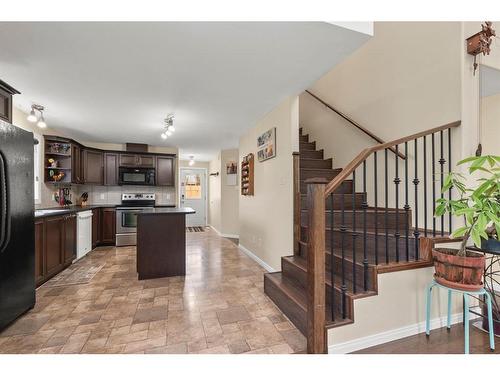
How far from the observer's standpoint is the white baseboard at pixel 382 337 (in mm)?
1627

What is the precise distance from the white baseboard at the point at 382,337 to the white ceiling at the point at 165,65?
2335 mm

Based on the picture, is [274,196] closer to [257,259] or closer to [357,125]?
[257,259]

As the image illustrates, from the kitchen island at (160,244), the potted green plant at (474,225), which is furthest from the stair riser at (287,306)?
the kitchen island at (160,244)

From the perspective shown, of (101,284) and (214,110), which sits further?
(214,110)

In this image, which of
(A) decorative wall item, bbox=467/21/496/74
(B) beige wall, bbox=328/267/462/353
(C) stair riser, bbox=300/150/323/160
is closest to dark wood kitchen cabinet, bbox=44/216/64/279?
(B) beige wall, bbox=328/267/462/353

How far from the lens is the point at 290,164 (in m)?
3.02

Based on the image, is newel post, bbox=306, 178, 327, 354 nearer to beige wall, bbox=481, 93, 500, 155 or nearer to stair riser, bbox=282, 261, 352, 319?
stair riser, bbox=282, 261, 352, 319

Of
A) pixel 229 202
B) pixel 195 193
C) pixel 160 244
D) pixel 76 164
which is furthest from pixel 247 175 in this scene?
pixel 195 193

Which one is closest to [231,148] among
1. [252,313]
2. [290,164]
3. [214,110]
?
[214,110]

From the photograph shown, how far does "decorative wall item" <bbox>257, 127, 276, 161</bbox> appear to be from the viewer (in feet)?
11.3

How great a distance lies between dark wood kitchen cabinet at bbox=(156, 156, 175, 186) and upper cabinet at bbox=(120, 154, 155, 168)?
0.16 meters

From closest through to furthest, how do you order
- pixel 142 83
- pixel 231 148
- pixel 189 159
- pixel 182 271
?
pixel 142 83, pixel 182 271, pixel 231 148, pixel 189 159

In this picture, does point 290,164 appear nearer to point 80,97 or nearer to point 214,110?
point 214,110
